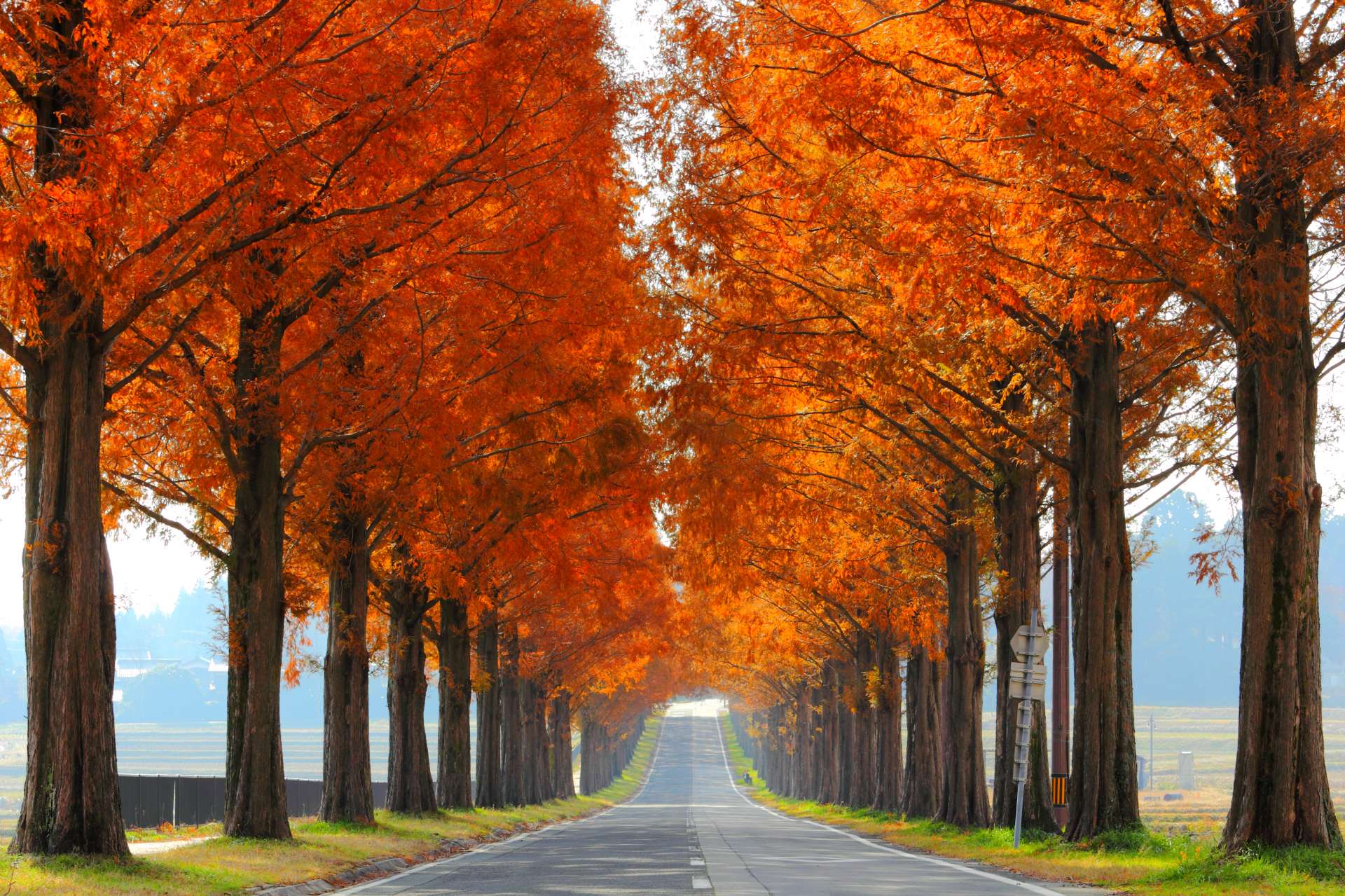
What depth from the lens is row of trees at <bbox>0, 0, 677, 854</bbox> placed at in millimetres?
11141

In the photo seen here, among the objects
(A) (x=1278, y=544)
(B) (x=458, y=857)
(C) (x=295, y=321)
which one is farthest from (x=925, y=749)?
(C) (x=295, y=321)

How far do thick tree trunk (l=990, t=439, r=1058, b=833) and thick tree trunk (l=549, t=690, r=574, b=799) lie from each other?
40.4 meters

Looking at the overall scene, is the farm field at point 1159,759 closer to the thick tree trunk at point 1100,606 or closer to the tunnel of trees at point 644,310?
the thick tree trunk at point 1100,606

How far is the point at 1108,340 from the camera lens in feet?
59.8

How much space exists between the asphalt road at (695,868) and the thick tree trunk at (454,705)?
2.57 m

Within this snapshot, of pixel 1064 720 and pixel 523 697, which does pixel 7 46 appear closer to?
pixel 1064 720

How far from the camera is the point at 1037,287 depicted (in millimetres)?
15750

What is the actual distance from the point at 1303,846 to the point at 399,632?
18885 millimetres

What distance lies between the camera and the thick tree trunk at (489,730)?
38156 millimetres

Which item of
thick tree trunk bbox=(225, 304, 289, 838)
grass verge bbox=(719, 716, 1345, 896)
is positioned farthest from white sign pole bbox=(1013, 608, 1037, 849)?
thick tree trunk bbox=(225, 304, 289, 838)

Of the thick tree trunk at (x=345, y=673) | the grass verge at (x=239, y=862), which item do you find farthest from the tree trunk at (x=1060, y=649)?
the thick tree trunk at (x=345, y=673)

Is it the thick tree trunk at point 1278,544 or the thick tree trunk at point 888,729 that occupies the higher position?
the thick tree trunk at point 1278,544

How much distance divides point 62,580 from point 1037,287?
10.6 m

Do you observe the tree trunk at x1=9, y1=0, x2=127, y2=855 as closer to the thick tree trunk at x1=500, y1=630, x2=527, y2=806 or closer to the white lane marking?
the white lane marking
